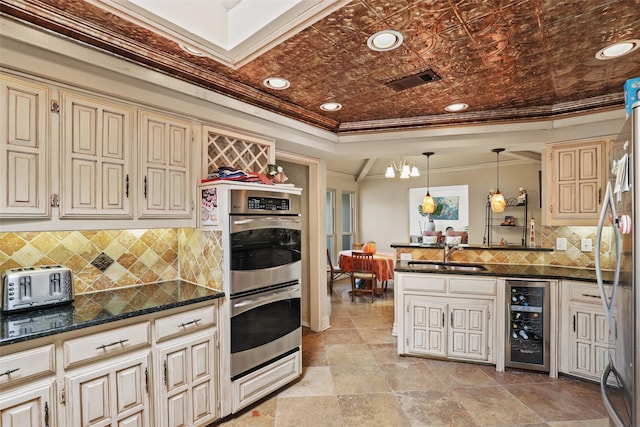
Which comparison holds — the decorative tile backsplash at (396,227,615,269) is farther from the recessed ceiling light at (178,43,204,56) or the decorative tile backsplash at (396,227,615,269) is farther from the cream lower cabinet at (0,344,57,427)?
the cream lower cabinet at (0,344,57,427)

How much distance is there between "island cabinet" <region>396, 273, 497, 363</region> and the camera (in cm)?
313

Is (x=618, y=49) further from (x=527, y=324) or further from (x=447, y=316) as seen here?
(x=447, y=316)

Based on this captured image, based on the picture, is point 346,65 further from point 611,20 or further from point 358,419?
point 358,419

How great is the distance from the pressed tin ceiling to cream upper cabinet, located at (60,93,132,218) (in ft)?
1.21

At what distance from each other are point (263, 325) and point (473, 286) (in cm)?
204

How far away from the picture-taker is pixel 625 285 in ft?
4.62

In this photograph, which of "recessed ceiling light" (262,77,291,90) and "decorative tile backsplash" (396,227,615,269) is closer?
"recessed ceiling light" (262,77,291,90)

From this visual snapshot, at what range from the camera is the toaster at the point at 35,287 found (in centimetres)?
177

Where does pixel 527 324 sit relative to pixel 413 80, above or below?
below

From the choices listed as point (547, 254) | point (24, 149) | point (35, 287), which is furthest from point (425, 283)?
point (24, 149)

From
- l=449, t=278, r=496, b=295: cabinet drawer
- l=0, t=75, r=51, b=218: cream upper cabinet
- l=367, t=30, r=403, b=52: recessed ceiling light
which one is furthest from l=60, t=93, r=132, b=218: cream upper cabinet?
l=449, t=278, r=496, b=295: cabinet drawer

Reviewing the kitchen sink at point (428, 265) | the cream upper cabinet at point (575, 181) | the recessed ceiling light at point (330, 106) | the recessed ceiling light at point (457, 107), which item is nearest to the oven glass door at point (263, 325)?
the kitchen sink at point (428, 265)

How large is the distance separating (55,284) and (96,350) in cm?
53

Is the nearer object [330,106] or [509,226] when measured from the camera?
[330,106]
